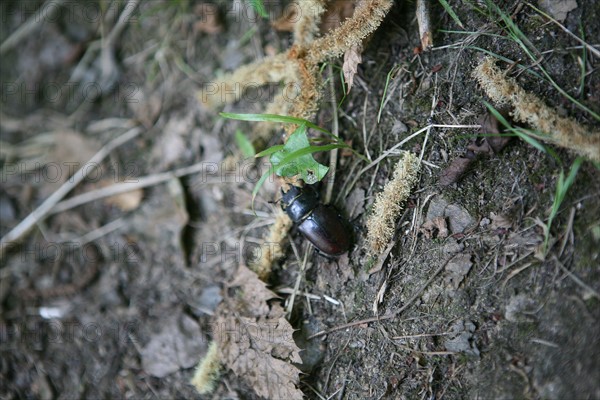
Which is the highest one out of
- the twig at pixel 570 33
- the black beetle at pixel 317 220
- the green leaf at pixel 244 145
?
the twig at pixel 570 33

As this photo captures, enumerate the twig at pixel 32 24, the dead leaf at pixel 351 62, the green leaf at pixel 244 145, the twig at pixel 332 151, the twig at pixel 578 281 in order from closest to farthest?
the twig at pixel 578 281 < the dead leaf at pixel 351 62 < the twig at pixel 332 151 < the green leaf at pixel 244 145 < the twig at pixel 32 24

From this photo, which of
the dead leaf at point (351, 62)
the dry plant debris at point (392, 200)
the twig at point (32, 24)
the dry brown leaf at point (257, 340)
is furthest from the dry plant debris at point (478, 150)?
the twig at point (32, 24)

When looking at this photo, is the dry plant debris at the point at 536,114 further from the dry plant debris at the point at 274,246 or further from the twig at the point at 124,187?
the twig at the point at 124,187

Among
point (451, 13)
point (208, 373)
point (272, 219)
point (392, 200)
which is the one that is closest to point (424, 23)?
point (451, 13)

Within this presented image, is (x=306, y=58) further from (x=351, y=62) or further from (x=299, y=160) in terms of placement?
(x=299, y=160)

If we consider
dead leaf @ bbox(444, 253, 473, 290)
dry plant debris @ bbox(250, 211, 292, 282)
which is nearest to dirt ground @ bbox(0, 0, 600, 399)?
dead leaf @ bbox(444, 253, 473, 290)

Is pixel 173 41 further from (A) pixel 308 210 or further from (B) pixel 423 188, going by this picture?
(B) pixel 423 188

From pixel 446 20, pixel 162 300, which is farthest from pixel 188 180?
pixel 446 20
